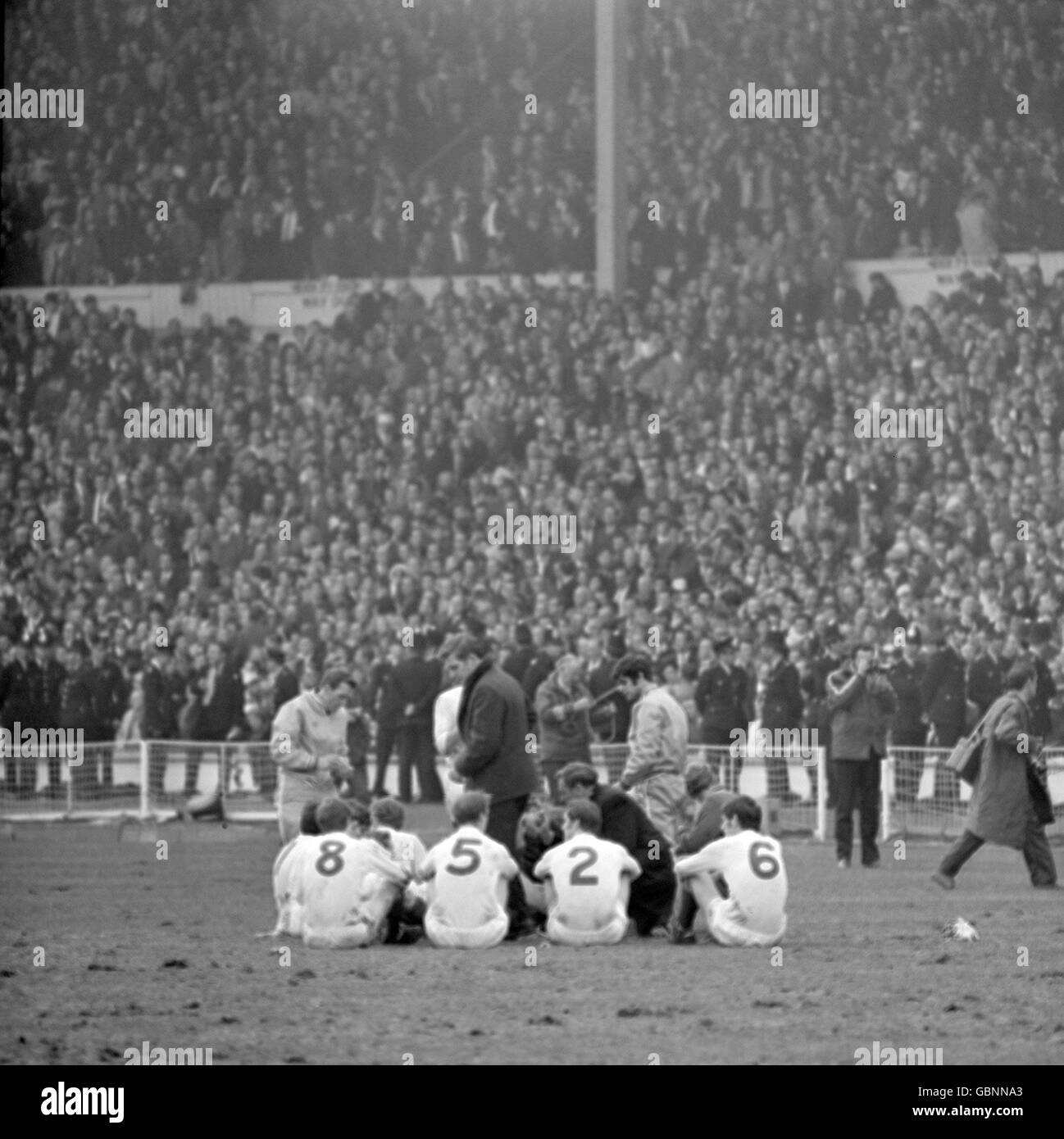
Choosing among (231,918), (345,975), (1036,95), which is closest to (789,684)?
(231,918)

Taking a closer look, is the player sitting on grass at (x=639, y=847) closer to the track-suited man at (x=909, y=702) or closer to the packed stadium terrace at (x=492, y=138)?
the track-suited man at (x=909, y=702)

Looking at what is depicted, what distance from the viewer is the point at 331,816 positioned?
12344 mm

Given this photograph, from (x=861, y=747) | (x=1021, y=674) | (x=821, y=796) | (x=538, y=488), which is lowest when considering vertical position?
(x=821, y=796)

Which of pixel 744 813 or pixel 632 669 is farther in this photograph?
pixel 632 669

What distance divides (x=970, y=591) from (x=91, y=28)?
1518 cm

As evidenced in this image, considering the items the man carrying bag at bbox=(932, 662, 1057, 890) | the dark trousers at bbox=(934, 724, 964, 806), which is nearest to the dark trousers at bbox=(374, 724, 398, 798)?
the dark trousers at bbox=(934, 724, 964, 806)

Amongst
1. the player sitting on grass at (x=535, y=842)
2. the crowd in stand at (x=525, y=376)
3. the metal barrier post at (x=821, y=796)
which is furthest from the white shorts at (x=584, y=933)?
the metal barrier post at (x=821, y=796)

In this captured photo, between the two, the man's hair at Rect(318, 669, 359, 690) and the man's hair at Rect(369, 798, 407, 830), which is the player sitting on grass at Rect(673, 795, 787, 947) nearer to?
the man's hair at Rect(369, 798, 407, 830)

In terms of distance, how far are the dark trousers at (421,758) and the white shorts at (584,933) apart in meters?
9.77

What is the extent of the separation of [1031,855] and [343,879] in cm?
527

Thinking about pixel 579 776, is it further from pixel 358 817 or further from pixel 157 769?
pixel 157 769

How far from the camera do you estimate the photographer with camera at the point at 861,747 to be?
16922mm

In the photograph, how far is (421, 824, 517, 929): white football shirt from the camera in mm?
12039

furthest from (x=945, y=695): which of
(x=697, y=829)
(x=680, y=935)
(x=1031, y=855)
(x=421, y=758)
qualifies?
(x=680, y=935)
